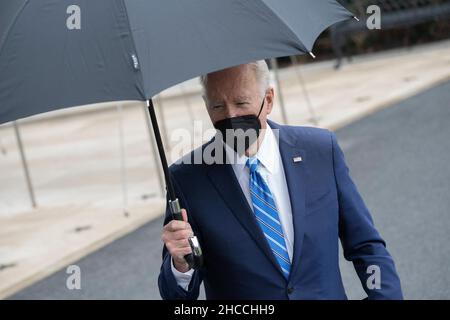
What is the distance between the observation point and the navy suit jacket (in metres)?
2.68

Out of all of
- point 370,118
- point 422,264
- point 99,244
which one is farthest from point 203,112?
point 422,264

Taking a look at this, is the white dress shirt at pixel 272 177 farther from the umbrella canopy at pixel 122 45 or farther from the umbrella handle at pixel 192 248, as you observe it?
the umbrella canopy at pixel 122 45

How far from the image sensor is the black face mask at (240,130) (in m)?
2.66

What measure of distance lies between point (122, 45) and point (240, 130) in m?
0.44

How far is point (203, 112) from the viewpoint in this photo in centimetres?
1430

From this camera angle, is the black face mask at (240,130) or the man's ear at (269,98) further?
the man's ear at (269,98)

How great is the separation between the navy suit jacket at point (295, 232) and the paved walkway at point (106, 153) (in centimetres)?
88

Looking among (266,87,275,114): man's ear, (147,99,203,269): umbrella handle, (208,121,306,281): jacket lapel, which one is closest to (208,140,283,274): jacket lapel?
(208,121,306,281): jacket lapel

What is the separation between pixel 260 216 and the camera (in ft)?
8.84

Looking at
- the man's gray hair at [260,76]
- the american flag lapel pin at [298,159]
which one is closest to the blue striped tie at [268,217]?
the american flag lapel pin at [298,159]

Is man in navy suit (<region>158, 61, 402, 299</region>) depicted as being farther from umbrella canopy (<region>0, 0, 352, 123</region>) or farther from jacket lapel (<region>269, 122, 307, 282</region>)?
umbrella canopy (<region>0, 0, 352, 123</region>)

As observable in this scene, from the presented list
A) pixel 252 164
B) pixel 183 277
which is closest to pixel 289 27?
pixel 252 164

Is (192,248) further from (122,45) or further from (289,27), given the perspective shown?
(289,27)

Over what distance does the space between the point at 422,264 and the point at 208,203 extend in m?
3.49
